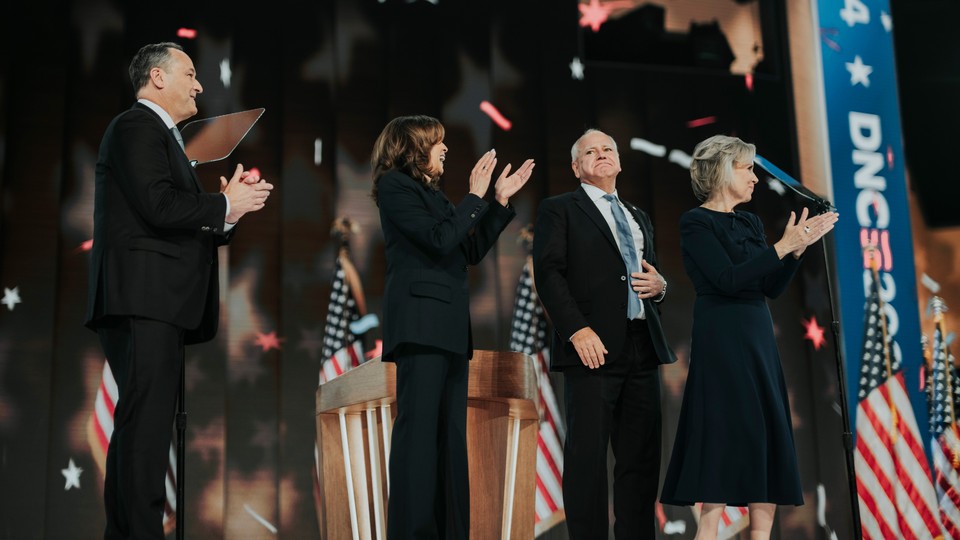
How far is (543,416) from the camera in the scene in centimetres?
445

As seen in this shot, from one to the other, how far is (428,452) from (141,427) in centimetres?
65

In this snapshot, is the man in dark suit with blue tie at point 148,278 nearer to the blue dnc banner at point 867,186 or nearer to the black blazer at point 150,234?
the black blazer at point 150,234

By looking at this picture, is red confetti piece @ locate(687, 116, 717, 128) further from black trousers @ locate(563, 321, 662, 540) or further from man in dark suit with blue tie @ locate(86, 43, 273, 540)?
man in dark suit with blue tie @ locate(86, 43, 273, 540)

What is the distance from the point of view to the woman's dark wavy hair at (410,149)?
2.50 metres

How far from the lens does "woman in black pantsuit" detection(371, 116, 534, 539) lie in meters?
2.27

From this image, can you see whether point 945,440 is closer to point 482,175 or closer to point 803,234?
point 803,234

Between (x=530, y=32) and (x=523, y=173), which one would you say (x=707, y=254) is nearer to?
(x=523, y=173)

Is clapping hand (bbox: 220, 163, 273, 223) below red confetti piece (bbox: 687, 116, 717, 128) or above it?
below

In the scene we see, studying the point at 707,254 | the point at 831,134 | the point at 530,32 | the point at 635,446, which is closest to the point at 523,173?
the point at 707,254

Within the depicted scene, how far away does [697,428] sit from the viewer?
8.21 feet

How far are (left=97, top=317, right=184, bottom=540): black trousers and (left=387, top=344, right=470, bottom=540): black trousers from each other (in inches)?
20.9

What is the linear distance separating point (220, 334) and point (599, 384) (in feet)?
7.51

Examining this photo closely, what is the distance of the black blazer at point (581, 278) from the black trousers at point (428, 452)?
37 centimetres

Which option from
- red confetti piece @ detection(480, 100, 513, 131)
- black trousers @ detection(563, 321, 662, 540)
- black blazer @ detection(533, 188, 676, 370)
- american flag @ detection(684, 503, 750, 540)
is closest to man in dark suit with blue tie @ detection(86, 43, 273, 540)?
black blazer @ detection(533, 188, 676, 370)
